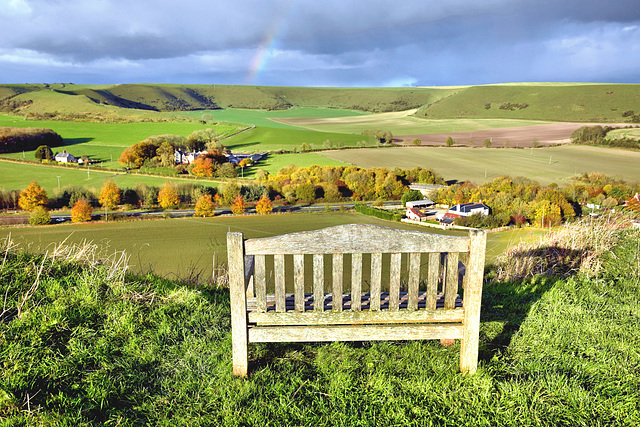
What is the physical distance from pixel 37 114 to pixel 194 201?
257 ft

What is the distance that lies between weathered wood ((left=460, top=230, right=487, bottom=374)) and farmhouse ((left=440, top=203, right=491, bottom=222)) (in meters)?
32.8

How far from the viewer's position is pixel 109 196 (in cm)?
4091

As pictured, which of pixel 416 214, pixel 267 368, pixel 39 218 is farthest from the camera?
pixel 416 214

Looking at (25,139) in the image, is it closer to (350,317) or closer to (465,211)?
(465,211)

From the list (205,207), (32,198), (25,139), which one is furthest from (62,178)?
(25,139)

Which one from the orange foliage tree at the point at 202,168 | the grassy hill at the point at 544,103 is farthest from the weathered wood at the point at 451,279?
the grassy hill at the point at 544,103

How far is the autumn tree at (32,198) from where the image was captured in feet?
128

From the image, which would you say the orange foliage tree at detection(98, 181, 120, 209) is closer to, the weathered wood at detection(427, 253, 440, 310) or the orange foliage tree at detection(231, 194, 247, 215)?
the orange foliage tree at detection(231, 194, 247, 215)

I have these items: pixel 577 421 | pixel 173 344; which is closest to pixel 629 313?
pixel 577 421

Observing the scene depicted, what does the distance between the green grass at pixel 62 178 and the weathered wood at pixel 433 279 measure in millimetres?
47425

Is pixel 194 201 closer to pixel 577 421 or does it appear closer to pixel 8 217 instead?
pixel 8 217

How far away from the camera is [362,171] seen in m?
48.2

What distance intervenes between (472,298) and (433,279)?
40cm

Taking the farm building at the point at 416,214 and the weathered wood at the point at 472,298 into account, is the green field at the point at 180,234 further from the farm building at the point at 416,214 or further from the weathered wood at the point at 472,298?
the weathered wood at the point at 472,298
